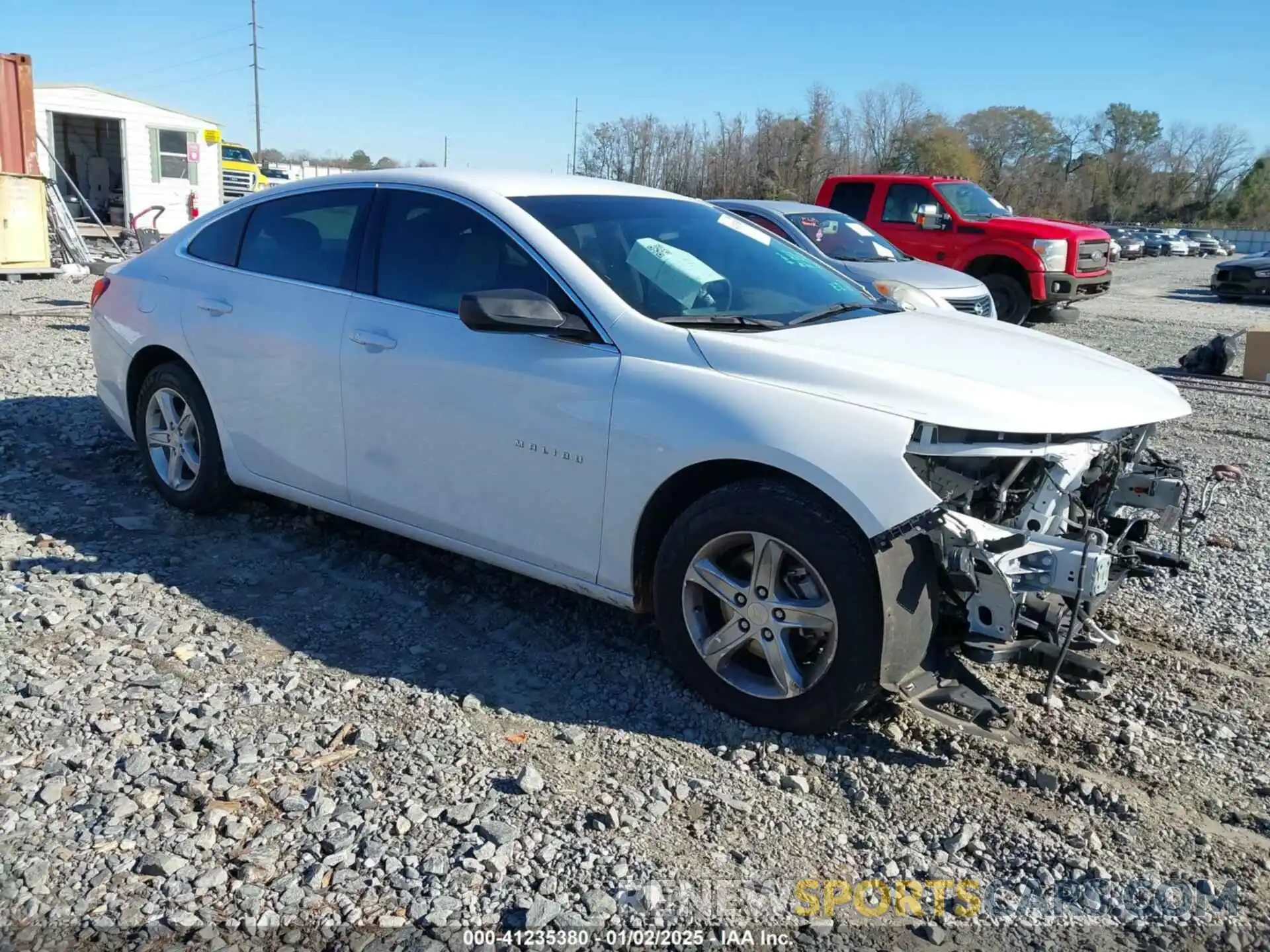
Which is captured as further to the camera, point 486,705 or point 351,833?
point 486,705

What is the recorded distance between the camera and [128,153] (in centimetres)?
2462

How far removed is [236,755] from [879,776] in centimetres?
196

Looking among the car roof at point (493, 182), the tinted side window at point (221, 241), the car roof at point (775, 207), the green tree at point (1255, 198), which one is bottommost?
the tinted side window at point (221, 241)

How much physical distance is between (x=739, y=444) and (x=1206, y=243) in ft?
194

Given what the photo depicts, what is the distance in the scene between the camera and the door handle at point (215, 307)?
16.0 feet

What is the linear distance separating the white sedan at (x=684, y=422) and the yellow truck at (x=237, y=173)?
26506 millimetres

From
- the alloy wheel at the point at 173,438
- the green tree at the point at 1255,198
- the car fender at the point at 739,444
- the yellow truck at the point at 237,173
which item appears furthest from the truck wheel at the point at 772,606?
the green tree at the point at 1255,198

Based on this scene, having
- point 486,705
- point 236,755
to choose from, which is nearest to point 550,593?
point 486,705

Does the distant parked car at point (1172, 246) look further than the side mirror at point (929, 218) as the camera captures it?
Yes

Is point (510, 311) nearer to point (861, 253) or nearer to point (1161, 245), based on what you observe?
point (861, 253)

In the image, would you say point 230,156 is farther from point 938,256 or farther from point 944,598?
point 944,598

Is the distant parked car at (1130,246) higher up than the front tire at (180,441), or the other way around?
the distant parked car at (1130,246)

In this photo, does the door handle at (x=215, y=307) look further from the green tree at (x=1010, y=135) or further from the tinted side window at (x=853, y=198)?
the green tree at (x=1010, y=135)

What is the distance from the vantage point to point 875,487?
10.2 ft
